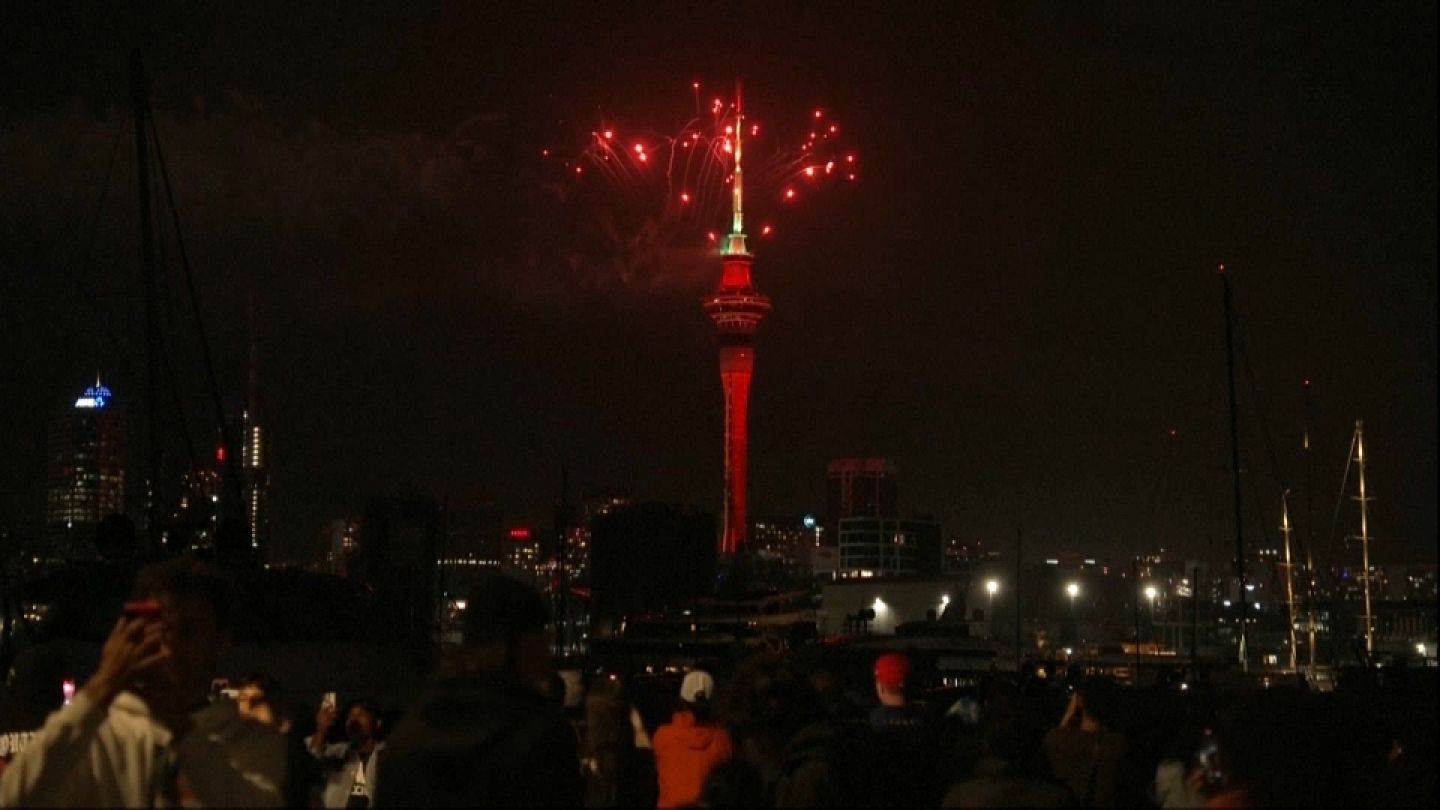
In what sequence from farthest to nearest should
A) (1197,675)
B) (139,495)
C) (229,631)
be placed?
(139,495), (1197,675), (229,631)

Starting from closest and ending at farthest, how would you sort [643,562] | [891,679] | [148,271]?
[891,679] < [148,271] < [643,562]

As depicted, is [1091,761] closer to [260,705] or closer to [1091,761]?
[1091,761]

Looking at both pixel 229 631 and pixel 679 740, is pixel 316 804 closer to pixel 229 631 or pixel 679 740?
pixel 679 740

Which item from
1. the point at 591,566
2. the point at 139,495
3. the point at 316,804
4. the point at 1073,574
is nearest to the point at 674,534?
the point at 591,566

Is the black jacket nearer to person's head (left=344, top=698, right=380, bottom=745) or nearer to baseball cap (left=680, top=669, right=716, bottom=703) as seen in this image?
baseball cap (left=680, top=669, right=716, bottom=703)

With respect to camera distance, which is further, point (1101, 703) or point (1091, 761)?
point (1101, 703)

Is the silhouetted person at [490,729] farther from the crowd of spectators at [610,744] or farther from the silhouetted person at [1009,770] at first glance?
the silhouetted person at [1009,770]

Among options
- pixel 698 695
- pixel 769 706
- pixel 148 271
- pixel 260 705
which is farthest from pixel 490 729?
pixel 148 271
